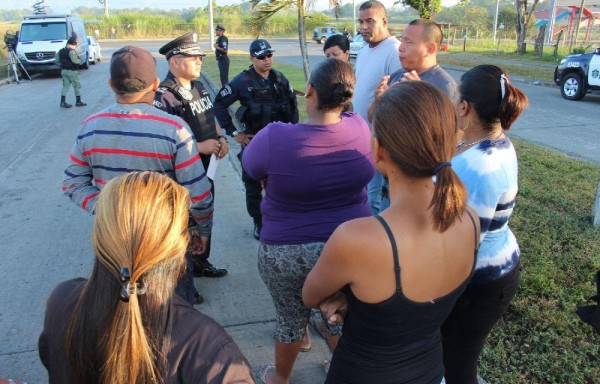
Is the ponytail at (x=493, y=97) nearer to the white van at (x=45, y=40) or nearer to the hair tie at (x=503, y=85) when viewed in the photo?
the hair tie at (x=503, y=85)

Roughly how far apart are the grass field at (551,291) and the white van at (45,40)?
55.4ft

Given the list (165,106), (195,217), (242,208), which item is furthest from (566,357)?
(242,208)

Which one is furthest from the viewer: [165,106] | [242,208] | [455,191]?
[242,208]

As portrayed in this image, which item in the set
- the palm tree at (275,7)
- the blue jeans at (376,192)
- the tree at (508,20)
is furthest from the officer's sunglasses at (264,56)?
the tree at (508,20)

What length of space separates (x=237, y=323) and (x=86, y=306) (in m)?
2.28

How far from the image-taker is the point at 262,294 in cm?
385

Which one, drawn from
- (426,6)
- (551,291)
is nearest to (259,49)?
(551,291)

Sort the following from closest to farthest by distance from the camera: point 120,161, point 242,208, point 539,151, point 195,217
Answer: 1. point 120,161
2. point 195,217
3. point 242,208
4. point 539,151

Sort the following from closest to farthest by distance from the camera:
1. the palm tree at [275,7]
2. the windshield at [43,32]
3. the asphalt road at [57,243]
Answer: the asphalt road at [57,243]
the palm tree at [275,7]
the windshield at [43,32]

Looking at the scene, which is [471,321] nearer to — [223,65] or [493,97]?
[493,97]

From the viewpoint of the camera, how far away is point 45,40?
736 inches

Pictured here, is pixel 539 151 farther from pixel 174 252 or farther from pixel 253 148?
pixel 174 252

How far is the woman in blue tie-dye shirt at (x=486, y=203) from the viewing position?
6.59 ft

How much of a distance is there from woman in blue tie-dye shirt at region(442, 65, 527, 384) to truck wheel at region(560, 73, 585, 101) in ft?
41.9
